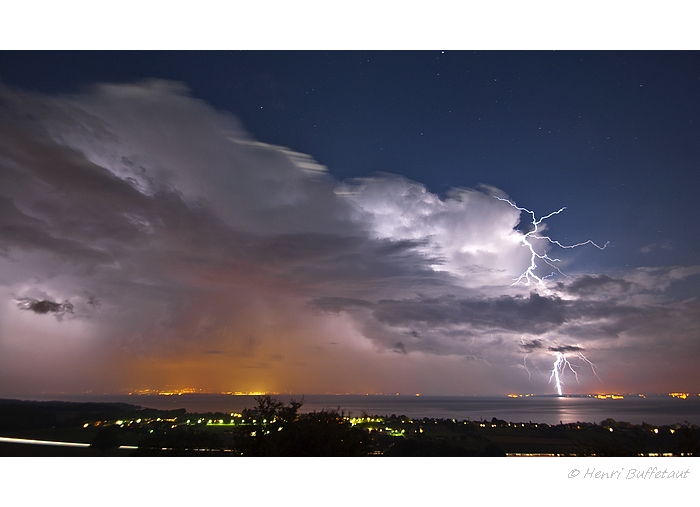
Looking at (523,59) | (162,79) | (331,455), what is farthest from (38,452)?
(523,59)

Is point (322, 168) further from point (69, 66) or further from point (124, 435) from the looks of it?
point (124, 435)

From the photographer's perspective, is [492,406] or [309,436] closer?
[309,436]

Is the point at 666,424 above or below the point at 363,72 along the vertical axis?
below

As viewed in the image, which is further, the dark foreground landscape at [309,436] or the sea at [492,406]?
the sea at [492,406]
